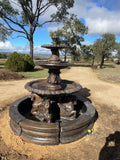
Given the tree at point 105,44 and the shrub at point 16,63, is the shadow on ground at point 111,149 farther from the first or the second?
the tree at point 105,44

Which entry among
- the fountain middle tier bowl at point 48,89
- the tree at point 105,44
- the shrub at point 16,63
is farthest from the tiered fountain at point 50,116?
the tree at point 105,44

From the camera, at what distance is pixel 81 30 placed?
2967cm

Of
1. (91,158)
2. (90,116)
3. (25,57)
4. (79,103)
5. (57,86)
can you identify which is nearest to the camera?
(91,158)

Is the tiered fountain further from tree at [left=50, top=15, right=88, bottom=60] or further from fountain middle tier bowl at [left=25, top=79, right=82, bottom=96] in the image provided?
tree at [left=50, top=15, right=88, bottom=60]

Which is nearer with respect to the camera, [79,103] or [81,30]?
[79,103]

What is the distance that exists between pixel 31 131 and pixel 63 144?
1.17 metres

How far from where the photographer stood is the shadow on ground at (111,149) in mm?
3120

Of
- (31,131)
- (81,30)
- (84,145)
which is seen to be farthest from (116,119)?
(81,30)

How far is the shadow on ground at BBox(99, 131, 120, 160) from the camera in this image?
312 centimetres

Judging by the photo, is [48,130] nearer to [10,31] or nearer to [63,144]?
[63,144]

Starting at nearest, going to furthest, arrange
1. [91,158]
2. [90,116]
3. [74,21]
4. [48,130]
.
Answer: [91,158] → [48,130] → [90,116] → [74,21]

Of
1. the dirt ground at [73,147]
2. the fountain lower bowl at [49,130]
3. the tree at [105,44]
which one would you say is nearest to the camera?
the dirt ground at [73,147]

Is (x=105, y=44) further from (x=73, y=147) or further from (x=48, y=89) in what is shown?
(x=73, y=147)

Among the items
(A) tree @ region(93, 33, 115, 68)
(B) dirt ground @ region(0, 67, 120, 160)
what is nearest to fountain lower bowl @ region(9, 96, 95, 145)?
(B) dirt ground @ region(0, 67, 120, 160)
